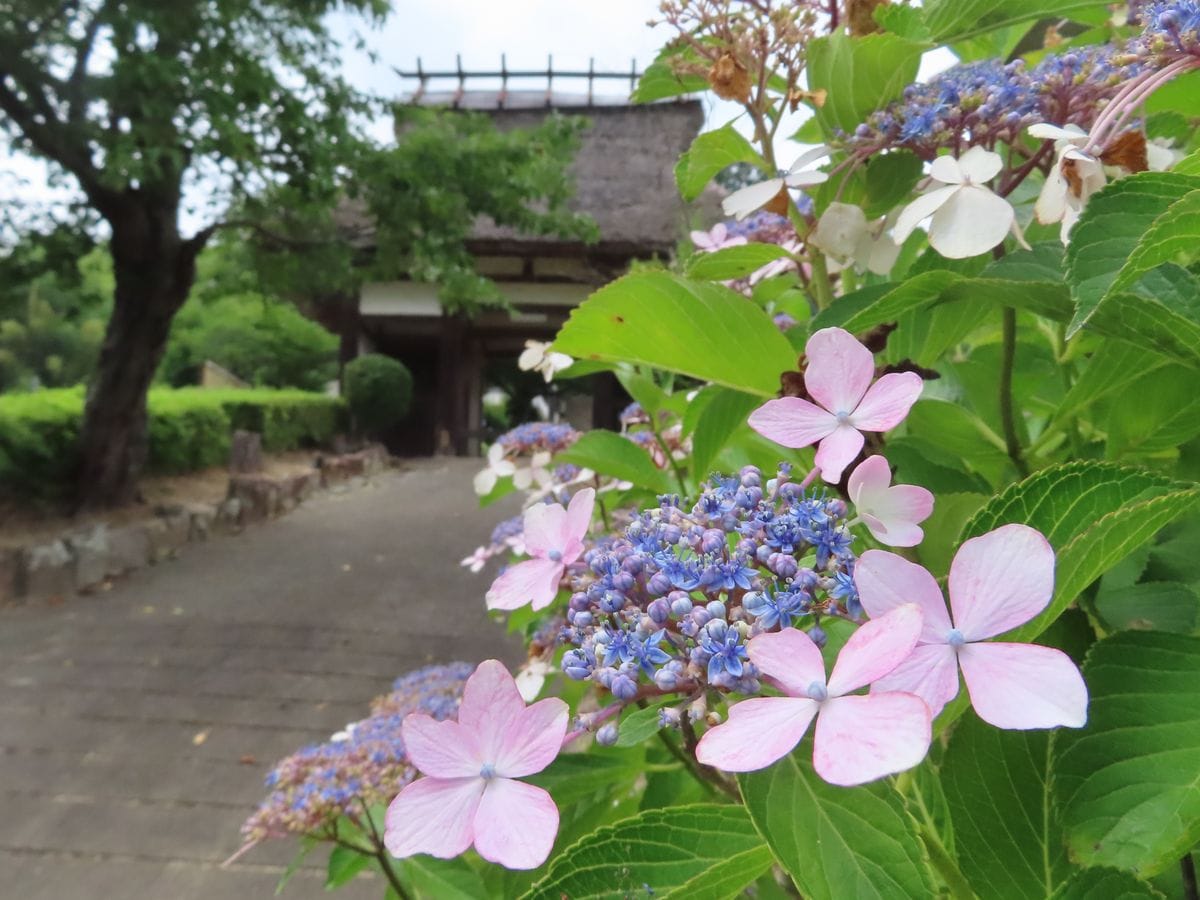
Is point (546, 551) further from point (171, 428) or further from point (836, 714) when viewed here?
point (171, 428)

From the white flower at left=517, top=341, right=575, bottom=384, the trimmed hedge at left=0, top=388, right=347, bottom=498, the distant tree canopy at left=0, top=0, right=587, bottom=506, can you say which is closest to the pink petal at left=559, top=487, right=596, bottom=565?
the white flower at left=517, top=341, right=575, bottom=384

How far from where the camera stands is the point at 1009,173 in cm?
48

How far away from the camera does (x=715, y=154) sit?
560 millimetres

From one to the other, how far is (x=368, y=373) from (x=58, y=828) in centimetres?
623

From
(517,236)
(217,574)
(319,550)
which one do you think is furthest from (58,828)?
(517,236)

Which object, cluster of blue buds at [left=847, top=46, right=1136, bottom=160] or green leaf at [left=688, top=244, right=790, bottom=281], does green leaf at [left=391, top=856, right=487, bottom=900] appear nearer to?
green leaf at [left=688, top=244, right=790, bottom=281]

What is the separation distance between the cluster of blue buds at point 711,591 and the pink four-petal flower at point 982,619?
0.03 metres

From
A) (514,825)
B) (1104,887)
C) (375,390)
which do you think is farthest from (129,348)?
(1104,887)

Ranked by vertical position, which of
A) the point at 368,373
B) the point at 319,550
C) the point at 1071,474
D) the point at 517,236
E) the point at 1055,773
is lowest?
the point at 319,550

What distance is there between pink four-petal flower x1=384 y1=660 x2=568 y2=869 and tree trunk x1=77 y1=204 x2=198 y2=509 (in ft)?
17.4

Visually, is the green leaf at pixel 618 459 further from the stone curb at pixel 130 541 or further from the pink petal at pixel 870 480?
the stone curb at pixel 130 541

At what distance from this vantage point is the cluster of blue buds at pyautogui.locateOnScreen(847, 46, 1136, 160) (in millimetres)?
444

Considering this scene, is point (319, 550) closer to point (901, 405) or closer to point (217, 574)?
point (217, 574)

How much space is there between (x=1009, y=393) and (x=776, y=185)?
191 mm
